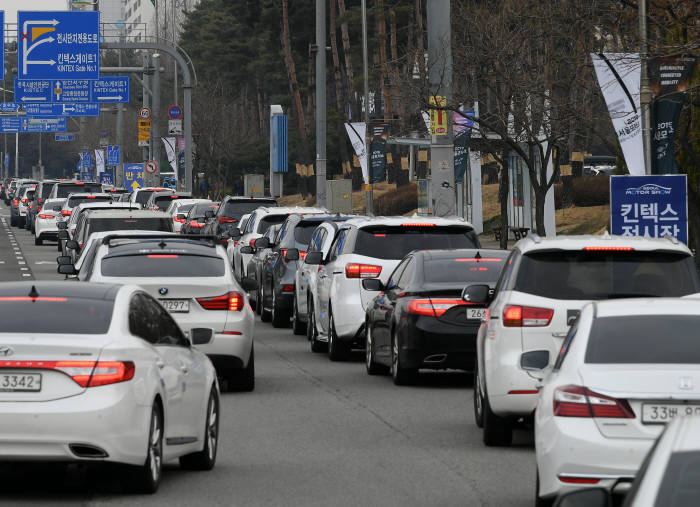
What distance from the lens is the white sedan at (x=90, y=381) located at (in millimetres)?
9117

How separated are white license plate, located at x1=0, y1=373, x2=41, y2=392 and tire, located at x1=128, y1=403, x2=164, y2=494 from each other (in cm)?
75

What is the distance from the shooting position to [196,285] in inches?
613

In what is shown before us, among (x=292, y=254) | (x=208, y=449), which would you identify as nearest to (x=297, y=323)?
(x=292, y=254)

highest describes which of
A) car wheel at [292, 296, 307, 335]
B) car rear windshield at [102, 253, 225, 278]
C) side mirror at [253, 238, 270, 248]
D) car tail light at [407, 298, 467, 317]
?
car rear windshield at [102, 253, 225, 278]

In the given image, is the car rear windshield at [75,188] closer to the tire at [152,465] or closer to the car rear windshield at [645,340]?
the tire at [152,465]

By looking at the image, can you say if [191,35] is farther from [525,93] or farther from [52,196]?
[525,93]

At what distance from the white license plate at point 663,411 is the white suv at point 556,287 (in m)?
3.44

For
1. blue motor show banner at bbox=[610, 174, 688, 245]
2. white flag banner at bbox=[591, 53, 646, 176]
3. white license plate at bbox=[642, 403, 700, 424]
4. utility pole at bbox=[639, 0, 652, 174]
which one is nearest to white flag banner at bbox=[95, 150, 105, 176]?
utility pole at bbox=[639, 0, 652, 174]

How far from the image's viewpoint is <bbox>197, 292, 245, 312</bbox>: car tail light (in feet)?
51.3

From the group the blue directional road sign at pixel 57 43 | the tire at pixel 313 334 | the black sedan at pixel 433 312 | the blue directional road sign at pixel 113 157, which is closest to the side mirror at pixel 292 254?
the tire at pixel 313 334

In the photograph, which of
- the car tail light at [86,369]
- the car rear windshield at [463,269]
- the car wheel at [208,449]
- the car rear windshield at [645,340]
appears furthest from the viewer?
the car rear windshield at [463,269]

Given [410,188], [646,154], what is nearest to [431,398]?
[646,154]

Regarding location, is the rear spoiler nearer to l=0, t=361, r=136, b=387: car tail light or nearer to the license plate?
the license plate

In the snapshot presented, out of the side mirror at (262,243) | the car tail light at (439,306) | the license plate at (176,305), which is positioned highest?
the side mirror at (262,243)
